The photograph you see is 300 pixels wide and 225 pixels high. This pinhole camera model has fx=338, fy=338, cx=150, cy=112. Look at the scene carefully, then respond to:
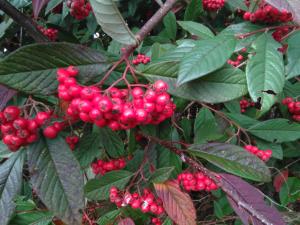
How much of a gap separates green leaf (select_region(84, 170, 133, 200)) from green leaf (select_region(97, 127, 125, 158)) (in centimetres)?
7

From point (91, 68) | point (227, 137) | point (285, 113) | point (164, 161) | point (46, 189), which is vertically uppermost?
point (91, 68)

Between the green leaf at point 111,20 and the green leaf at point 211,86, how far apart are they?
0.11 meters

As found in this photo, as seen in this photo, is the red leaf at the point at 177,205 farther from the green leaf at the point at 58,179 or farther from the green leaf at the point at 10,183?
the green leaf at the point at 10,183

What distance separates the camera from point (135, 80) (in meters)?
0.90

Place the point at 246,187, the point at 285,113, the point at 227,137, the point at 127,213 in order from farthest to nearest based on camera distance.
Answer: the point at 285,113
the point at 227,137
the point at 127,213
the point at 246,187

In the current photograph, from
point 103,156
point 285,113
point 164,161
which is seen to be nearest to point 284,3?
point 164,161

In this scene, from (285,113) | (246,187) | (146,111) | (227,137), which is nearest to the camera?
(146,111)

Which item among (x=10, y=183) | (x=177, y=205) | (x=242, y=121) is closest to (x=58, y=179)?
(x=10, y=183)

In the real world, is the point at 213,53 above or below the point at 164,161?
above

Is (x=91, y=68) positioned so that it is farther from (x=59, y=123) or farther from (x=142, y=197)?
(x=142, y=197)

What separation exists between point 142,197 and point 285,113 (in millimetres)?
988

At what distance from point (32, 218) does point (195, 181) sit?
24.8 inches

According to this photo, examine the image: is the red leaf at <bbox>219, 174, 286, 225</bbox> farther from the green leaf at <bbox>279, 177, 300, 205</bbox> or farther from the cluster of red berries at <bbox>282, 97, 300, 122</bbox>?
the green leaf at <bbox>279, 177, 300, 205</bbox>

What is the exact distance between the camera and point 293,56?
3.66 feet
